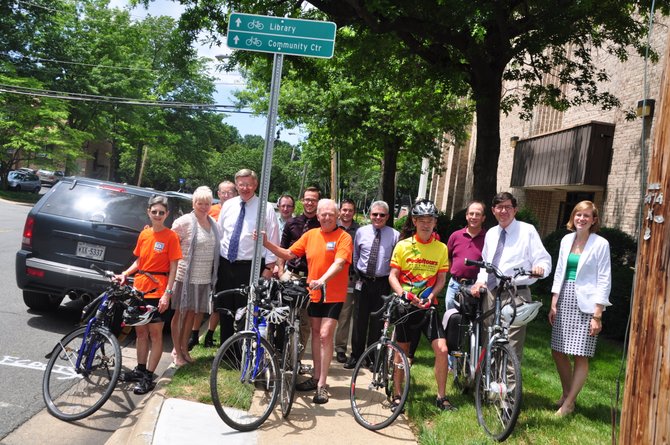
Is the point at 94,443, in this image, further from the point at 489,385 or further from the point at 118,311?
the point at 489,385

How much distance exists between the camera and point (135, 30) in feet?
133

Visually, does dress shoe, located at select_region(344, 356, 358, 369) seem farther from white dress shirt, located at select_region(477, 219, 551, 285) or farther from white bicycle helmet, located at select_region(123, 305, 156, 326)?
white bicycle helmet, located at select_region(123, 305, 156, 326)

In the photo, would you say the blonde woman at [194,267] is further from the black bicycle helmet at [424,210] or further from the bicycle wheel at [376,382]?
the black bicycle helmet at [424,210]

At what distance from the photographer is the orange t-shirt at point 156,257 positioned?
557cm

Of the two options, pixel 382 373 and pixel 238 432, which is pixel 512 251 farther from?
pixel 238 432

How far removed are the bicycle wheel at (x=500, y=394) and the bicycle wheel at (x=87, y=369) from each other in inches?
119

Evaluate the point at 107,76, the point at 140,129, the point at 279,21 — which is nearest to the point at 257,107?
the point at 107,76

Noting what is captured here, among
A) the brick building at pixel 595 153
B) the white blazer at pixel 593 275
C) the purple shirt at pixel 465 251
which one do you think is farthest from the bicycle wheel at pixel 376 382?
the brick building at pixel 595 153

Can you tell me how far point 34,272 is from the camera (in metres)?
7.11

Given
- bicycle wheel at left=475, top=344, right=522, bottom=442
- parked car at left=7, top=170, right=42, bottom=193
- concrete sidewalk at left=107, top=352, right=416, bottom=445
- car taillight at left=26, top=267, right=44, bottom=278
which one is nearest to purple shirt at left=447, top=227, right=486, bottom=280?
bicycle wheel at left=475, top=344, right=522, bottom=442

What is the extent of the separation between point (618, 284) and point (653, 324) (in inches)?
299

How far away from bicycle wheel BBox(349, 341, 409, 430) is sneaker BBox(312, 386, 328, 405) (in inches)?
13.4

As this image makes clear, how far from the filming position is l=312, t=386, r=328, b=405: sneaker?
547 cm

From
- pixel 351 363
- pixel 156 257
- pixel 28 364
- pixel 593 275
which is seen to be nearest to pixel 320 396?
pixel 351 363
